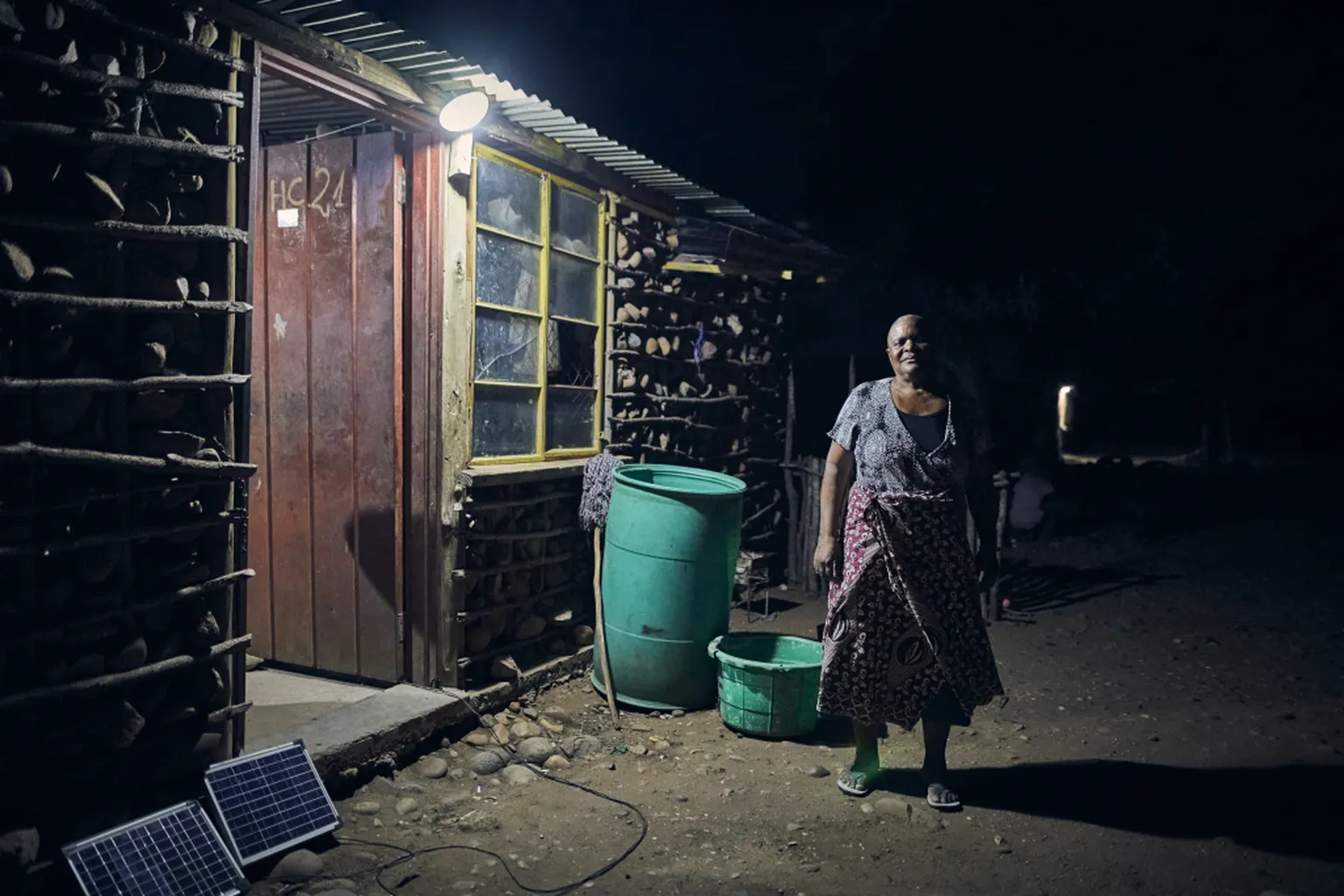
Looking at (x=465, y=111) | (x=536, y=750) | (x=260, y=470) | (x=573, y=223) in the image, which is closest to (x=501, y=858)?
(x=536, y=750)

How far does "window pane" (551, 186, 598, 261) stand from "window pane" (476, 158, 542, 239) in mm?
188

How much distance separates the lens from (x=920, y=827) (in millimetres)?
3387

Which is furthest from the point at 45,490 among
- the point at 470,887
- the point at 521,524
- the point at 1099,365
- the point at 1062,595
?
the point at 1099,365

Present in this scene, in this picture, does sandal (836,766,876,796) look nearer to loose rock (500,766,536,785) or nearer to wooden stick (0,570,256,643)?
loose rock (500,766,536,785)

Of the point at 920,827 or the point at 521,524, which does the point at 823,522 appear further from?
the point at 521,524

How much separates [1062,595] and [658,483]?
4699mm

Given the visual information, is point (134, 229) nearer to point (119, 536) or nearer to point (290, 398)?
point (119, 536)

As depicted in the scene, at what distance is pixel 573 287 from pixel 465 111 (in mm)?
1503

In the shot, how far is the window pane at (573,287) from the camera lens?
17.0 ft

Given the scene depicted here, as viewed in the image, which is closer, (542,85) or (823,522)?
(823,522)

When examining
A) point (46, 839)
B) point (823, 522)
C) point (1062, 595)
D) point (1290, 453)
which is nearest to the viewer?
point (46, 839)

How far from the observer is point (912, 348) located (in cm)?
350

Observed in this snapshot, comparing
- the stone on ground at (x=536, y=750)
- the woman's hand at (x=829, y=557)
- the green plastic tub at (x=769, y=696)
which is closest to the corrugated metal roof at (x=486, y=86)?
the woman's hand at (x=829, y=557)

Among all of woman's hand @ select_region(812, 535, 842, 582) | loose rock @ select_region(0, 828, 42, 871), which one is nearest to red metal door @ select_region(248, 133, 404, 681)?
loose rock @ select_region(0, 828, 42, 871)
